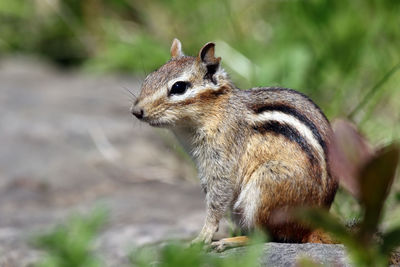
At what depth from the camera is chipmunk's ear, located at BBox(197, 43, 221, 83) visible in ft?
11.5

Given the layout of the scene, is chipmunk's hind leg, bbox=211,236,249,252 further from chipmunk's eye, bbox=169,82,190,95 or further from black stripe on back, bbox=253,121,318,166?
chipmunk's eye, bbox=169,82,190,95

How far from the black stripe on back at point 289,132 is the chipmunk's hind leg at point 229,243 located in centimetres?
47

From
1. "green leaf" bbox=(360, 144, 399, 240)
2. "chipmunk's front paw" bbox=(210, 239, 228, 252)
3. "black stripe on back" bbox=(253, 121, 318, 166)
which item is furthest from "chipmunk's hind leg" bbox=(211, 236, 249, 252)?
"green leaf" bbox=(360, 144, 399, 240)

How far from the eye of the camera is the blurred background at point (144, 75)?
17.9 ft

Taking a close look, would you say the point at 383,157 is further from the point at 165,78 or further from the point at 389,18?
the point at 389,18

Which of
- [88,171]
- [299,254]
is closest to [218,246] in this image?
[299,254]

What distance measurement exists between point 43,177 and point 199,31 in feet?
8.48

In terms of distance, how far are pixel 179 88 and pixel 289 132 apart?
2.02 feet

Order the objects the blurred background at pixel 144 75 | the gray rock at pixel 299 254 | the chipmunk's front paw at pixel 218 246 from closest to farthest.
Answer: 1. the gray rock at pixel 299 254
2. the chipmunk's front paw at pixel 218 246
3. the blurred background at pixel 144 75

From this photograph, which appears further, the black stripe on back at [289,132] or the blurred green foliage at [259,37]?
the blurred green foliage at [259,37]

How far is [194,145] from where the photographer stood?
3457 mm

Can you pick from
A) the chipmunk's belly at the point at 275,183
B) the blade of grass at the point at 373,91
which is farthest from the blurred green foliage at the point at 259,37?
the chipmunk's belly at the point at 275,183

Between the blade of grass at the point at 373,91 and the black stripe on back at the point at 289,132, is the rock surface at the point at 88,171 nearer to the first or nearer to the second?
the black stripe on back at the point at 289,132

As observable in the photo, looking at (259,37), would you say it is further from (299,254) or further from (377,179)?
(377,179)
